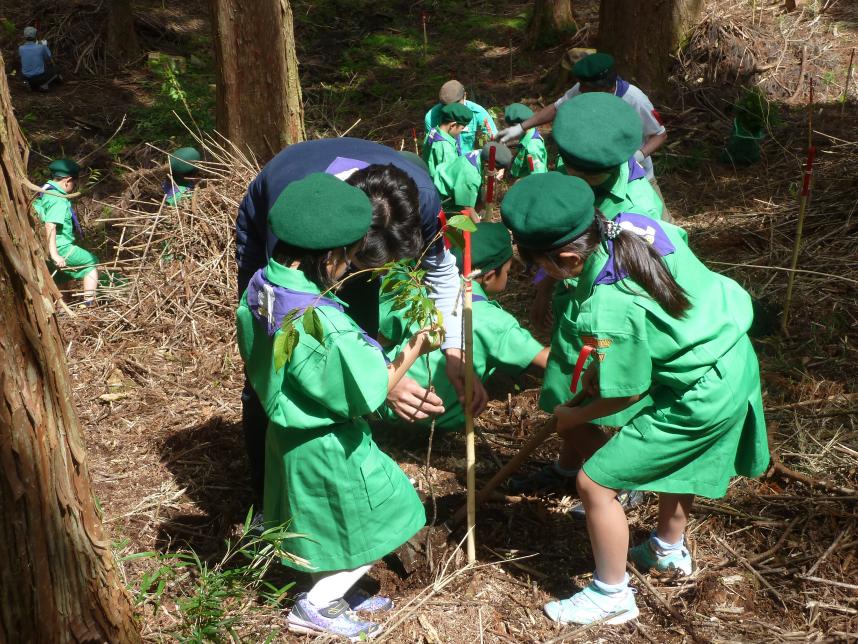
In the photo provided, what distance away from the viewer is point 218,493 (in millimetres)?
4047

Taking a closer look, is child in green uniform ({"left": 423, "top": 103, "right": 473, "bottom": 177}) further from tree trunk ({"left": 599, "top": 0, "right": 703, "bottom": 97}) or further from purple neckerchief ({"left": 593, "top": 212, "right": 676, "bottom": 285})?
purple neckerchief ({"left": 593, "top": 212, "right": 676, "bottom": 285})

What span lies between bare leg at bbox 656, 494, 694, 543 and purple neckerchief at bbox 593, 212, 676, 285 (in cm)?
96

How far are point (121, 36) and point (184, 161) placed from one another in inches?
326

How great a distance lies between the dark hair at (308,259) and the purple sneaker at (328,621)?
3.75ft

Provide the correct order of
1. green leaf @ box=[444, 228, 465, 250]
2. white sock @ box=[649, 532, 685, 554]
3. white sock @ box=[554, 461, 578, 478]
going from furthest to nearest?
white sock @ box=[554, 461, 578, 478] → white sock @ box=[649, 532, 685, 554] → green leaf @ box=[444, 228, 465, 250]

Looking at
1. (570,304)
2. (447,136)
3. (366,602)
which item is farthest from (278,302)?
(447,136)

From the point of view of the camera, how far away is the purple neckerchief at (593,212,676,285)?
2654 millimetres

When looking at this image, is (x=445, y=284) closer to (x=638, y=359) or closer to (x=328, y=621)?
(x=638, y=359)

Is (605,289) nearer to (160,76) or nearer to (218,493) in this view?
(218,493)

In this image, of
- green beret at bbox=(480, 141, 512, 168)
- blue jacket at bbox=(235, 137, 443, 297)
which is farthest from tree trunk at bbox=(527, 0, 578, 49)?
blue jacket at bbox=(235, 137, 443, 297)

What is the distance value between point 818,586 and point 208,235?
Result: 413 centimetres

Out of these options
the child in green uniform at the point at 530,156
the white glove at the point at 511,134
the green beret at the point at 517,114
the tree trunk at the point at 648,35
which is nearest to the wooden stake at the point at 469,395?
the white glove at the point at 511,134

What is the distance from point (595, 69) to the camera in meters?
5.48

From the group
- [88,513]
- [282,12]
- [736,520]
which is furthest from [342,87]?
[88,513]
